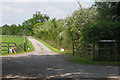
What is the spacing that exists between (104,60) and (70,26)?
11630 mm

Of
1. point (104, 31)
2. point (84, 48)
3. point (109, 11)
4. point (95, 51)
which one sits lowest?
point (95, 51)

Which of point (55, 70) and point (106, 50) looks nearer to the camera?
point (55, 70)

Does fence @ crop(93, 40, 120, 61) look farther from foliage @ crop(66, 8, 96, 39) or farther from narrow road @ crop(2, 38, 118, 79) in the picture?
foliage @ crop(66, 8, 96, 39)

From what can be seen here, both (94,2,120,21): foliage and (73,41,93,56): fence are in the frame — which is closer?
(73,41,93,56): fence

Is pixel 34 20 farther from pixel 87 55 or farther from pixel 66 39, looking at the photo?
pixel 87 55

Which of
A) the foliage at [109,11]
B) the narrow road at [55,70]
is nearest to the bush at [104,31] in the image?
the narrow road at [55,70]

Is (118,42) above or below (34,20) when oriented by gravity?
below

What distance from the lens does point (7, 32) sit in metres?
111

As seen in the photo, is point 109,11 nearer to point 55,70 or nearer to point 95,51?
point 95,51

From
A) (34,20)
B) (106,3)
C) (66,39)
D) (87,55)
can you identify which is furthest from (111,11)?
(34,20)

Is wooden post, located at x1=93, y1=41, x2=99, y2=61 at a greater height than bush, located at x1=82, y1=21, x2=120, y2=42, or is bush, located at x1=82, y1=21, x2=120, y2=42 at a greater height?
bush, located at x1=82, y1=21, x2=120, y2=42

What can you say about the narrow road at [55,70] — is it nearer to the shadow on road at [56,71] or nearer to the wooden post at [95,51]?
the shadow on road at [56,71]

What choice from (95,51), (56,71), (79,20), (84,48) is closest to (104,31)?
(95,51)

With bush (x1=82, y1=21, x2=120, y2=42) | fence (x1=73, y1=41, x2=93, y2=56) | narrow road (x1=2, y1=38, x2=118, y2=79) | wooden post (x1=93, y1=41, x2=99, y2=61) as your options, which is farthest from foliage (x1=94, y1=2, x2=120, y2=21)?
narrow road (x1=2, y1=38, x2=118, y2=79)
